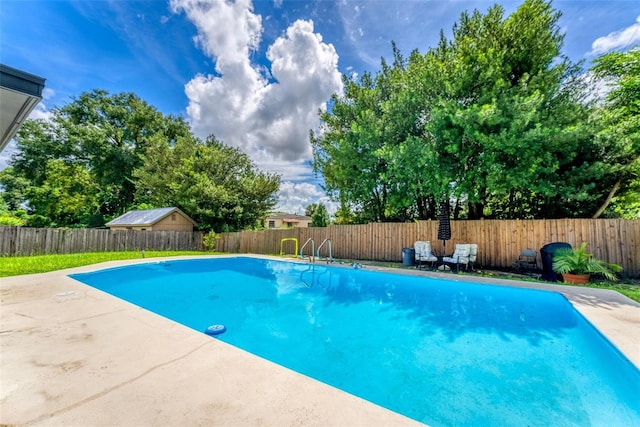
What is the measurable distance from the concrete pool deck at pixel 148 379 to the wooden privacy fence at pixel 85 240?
1121 centimetres

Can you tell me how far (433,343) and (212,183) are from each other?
686 inches

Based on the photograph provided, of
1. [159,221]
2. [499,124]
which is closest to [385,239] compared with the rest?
[499,124]

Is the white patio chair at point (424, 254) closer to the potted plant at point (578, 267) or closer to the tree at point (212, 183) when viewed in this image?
the potted plant at point (578, 267)

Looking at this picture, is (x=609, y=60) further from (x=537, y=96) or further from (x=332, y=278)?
(x=332, y=278)

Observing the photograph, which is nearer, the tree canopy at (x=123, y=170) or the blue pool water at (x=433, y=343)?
the blue pool water at (x=433, y=343)

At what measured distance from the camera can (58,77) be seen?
10.4 metres

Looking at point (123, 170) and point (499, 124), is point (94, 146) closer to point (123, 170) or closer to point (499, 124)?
point (123, 170)

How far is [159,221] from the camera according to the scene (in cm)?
1758

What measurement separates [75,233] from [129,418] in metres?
16.1

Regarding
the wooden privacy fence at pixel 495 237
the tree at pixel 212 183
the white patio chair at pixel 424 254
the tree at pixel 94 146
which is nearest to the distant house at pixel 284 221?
the tree at pixel 94 146

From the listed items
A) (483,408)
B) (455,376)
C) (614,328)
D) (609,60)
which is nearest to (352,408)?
(483,408)

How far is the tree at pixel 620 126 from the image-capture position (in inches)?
286

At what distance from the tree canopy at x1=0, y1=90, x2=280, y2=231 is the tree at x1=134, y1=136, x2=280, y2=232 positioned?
70 millimetres

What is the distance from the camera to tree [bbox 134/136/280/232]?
17734 mm
